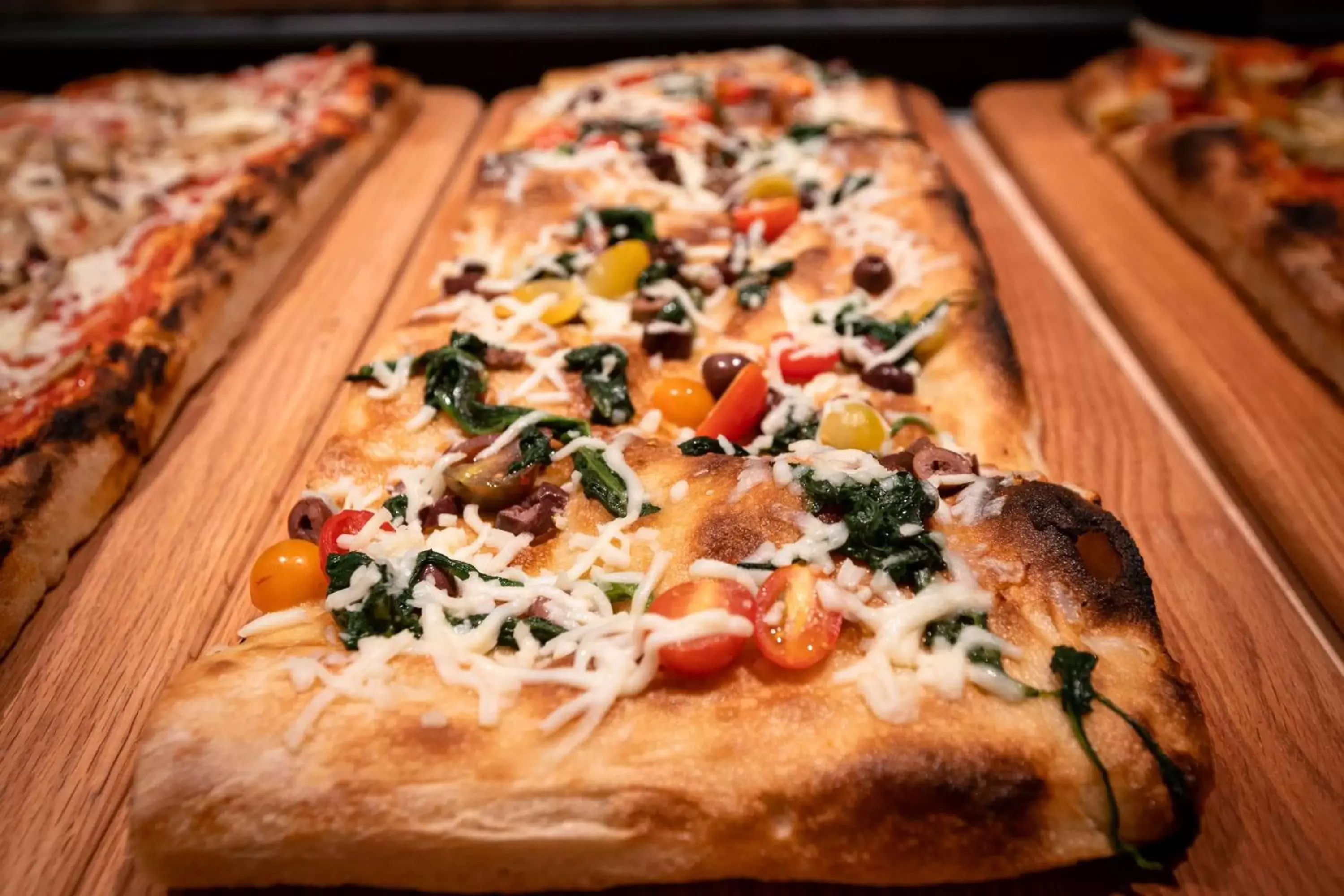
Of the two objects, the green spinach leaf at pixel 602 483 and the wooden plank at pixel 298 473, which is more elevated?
the green spinach leaf at pixel 602 483

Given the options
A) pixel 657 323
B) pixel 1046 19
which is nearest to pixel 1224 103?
pixel 1046 19

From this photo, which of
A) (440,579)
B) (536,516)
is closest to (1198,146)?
(536,516)

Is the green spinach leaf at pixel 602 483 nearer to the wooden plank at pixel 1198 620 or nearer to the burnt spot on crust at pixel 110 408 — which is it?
the wooden plank at pixel 1198 620

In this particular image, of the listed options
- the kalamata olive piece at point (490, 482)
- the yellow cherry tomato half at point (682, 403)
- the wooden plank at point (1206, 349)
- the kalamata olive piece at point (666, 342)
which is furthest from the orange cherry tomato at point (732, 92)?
the kalamata olive piece at point (490, 482)

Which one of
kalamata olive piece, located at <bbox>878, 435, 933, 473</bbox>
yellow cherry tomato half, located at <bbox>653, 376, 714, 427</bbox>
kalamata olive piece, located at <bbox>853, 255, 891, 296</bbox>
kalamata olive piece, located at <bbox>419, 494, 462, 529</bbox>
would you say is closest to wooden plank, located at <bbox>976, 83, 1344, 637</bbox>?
kalamata olive piece, located at <bbox>853, 255, 891, 296</bbox>

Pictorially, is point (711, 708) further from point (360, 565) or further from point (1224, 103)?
point (1224, 103)

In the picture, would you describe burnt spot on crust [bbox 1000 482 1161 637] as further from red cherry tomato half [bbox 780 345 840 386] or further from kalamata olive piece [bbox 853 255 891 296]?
kalamata olive piece [bbox 853 255 891 296]
